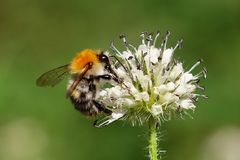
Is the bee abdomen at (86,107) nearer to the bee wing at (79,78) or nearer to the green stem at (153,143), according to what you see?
the bee wing at (79,78)

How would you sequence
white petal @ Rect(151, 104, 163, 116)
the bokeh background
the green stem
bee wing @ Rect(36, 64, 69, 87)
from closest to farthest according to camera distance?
the green stem → white petal @ Rect(151, 104, 163, 116) → bee wing @ Rect(36, 64, 69, 87) → the bokeh background

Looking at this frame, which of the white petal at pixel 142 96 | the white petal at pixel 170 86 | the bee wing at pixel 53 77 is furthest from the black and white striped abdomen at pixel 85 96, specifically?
the white petal at pixel 170 86

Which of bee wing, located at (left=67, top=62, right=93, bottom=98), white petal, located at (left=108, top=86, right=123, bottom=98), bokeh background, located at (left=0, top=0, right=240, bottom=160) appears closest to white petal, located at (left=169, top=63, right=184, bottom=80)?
white petal, located at (left=108, top=86, right=123, bottom=98)

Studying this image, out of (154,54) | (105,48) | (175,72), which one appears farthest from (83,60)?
(105,48)

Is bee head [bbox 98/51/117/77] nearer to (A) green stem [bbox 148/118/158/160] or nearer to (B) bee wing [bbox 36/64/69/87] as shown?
(B) bee wing [bbox 36/64/69/87]

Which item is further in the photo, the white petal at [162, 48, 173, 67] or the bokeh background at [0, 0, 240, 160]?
the bokeh background at [0, 0, 240, 160]

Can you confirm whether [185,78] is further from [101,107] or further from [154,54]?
[101,107]

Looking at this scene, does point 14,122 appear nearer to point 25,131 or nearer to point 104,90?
point 25,131
